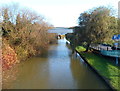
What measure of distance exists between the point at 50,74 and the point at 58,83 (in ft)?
6.02

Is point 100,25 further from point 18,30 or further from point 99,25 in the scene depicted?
point 18,30

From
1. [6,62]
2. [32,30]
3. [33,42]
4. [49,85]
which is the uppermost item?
[32,30]

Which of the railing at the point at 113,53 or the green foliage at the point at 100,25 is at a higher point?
the green foliage at the point at 100,25

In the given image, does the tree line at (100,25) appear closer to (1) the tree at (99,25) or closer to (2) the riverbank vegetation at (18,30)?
(1) the tree at (99,25)

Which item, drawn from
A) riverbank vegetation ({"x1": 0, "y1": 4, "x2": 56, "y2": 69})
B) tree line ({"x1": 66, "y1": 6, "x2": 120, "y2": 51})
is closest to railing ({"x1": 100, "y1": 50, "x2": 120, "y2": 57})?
tree line ({"x1": 66, "y1": 6, "x2": 120, "y2": 51})

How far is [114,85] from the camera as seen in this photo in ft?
20.8

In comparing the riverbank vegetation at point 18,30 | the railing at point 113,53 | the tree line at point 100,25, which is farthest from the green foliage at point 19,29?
the railing at point 113,53

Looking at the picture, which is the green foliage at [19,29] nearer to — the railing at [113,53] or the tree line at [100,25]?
the tree line at [100,25]

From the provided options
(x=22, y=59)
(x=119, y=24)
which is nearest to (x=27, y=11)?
(x=22, y=59)

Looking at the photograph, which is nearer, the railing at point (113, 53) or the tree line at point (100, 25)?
the railing at point (113, 53)

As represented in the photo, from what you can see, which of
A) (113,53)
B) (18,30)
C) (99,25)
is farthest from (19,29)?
(113,53)

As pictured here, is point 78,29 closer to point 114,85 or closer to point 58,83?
point 58,83

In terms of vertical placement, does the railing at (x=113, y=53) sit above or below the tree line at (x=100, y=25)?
below

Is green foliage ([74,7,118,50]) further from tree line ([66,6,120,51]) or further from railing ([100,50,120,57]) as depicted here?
railing ([100,50,120,57])
